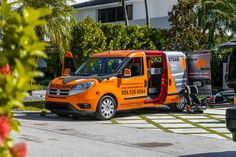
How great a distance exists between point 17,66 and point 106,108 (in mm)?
10904

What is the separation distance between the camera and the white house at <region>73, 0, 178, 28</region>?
1346 inches

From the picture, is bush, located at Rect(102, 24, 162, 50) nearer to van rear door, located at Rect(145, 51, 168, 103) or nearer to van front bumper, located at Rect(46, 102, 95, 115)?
van rear door, located at Rect(145, 51, 168, 103)

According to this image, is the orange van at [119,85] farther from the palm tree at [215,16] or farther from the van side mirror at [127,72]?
the palm tree at [215,16]

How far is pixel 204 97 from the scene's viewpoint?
55.0 ft

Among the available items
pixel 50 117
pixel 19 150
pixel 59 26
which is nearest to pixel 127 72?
pixel 50 117

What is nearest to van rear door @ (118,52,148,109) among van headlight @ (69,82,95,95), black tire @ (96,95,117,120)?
black tire @ (96,95,117,120)

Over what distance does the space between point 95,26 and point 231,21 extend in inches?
577

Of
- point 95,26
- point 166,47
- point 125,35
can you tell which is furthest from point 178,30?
Answer: point 95,26

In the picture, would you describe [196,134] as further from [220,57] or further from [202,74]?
[220,57]

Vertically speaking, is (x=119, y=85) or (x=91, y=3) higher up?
(x=91, y=3)

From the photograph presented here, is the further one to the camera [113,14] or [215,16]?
[113,14]

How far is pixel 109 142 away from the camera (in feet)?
31.2

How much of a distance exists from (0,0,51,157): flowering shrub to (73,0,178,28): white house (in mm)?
31022

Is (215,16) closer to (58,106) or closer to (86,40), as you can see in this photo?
(86,40)
